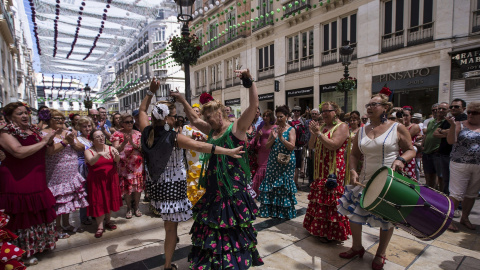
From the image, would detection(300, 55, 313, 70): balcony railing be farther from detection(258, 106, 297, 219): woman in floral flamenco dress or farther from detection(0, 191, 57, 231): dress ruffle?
detection(0, 191, 57, 231): dress ruffle

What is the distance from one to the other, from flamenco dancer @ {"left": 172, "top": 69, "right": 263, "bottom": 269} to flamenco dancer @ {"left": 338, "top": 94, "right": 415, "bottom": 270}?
1.22 meters

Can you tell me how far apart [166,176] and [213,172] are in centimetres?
56

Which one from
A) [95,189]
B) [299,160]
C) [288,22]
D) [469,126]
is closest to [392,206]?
[469,126]

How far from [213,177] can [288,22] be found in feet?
54.4

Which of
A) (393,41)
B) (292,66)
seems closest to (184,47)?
(393,41)

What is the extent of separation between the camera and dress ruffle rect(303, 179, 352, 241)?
3505 millimetres

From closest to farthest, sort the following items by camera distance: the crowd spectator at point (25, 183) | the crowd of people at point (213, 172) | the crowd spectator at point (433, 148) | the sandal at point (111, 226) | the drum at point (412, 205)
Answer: the drum at point (412, 205) → the crowd of people at point (213, 172) → the crowd spectator at point (25, 183) → the sandal at point (111, 226) → the crowd spectator at point (433, 148)

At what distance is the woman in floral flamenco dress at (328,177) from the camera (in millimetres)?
3486

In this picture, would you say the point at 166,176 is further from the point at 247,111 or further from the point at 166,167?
the point at 247,111

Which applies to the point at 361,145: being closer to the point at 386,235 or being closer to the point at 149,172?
the point at 386,235

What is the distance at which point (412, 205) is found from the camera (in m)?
2.31

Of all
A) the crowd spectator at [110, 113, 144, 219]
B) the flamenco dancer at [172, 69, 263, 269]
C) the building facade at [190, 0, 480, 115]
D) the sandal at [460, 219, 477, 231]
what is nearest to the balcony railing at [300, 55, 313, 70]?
the building facade at [190, 0, 480, 115]

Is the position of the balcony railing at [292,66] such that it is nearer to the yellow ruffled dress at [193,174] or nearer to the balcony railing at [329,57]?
the balcony railing at [329,57]

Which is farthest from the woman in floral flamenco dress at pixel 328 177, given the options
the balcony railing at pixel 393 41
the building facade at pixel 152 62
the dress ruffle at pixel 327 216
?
the building facade at pixel 152 62
